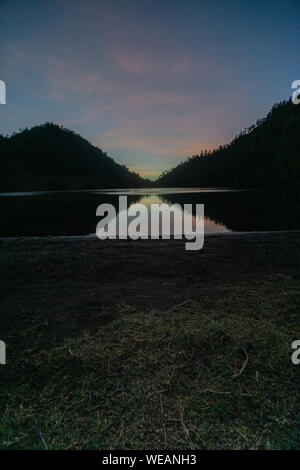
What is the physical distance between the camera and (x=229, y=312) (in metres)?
4.01

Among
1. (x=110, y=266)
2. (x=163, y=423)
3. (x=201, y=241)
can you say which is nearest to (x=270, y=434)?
(x=163, y=423)

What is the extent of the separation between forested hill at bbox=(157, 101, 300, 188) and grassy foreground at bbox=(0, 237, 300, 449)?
103m

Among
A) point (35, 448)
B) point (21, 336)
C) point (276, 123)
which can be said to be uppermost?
point (276, 123)

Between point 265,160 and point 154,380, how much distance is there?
14028 cm

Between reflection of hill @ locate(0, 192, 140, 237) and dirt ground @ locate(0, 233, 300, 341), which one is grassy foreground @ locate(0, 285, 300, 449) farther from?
reflection of hill @ locate(0, 192, 140, 237)

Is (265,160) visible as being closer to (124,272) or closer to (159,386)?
(124,272)

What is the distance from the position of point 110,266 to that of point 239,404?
489cm

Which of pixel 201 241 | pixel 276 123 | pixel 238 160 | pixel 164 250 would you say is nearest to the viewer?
pixel 164 250

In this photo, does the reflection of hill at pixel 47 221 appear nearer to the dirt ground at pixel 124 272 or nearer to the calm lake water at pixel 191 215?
the calm lake water at pixel 191 215

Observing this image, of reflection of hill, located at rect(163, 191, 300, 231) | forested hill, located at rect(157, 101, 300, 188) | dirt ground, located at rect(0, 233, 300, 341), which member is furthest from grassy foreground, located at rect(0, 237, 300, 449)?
forested hill, located at rect(157, 101, 300, 188)

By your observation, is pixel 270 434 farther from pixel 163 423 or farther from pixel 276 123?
pixel 276 123

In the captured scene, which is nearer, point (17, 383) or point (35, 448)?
point (35, 448)

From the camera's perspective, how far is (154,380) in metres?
2.62

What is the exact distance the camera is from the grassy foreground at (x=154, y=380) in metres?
2.06
